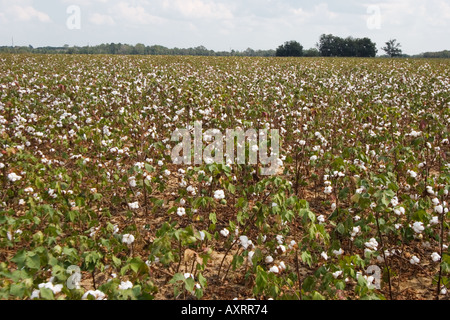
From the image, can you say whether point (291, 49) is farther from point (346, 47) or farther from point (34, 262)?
point (34, 262)

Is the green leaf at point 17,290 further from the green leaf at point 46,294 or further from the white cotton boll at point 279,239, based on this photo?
the white cotton boll at point 279,239

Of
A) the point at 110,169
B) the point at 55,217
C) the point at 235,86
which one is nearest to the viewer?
the point at 55,217

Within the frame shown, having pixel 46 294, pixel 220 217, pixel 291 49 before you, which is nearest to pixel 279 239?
pixel 220 217

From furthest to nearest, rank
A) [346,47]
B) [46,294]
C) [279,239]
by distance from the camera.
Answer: [346,47] → [279,239] → [46,294]

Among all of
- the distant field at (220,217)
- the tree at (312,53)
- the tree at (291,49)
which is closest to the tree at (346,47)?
the tree at (312,53)

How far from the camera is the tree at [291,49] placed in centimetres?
7144

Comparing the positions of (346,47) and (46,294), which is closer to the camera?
(46,294)

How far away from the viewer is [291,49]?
72.0 metres

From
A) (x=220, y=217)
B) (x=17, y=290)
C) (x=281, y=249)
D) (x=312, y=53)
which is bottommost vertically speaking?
(x=220, y=217)
